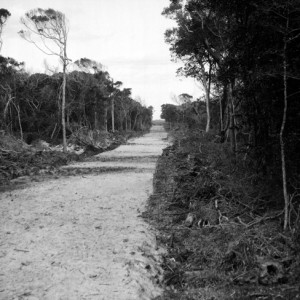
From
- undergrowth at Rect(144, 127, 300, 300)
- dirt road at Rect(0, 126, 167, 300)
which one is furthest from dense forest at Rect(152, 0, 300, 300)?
dirt road at Rect(0, 126, 167, 300)

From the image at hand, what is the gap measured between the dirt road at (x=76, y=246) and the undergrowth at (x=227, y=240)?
0.39m

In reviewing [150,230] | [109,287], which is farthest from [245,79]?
[109,287]

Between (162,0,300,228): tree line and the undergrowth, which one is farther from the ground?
(162,0,300,228): tree line

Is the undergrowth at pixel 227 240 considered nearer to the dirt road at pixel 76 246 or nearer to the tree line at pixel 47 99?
the dirt road at pixel 76 246

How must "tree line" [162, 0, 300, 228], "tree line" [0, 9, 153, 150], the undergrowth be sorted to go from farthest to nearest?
"tree line" [0, 9, 153, 150] < "tree line" [162, 0, 300, 228] < the undergrowth

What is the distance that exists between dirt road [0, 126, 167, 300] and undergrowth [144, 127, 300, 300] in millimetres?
388

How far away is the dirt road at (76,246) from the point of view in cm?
393

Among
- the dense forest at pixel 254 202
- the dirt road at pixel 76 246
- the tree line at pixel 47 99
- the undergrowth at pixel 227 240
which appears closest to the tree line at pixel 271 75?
the dense forest at pixel 254 202

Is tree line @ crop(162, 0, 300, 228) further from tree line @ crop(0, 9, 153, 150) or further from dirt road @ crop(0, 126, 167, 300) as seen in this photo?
tree line @ crop(0, 9, 153, 150)

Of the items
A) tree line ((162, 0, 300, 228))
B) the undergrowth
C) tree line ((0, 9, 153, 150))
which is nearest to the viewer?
the undergrowth

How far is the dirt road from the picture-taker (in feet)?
12.9

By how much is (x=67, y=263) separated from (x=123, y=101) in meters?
51.5

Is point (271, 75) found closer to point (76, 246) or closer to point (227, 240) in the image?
point (227, 240)

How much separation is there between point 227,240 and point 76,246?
8.16 feet
